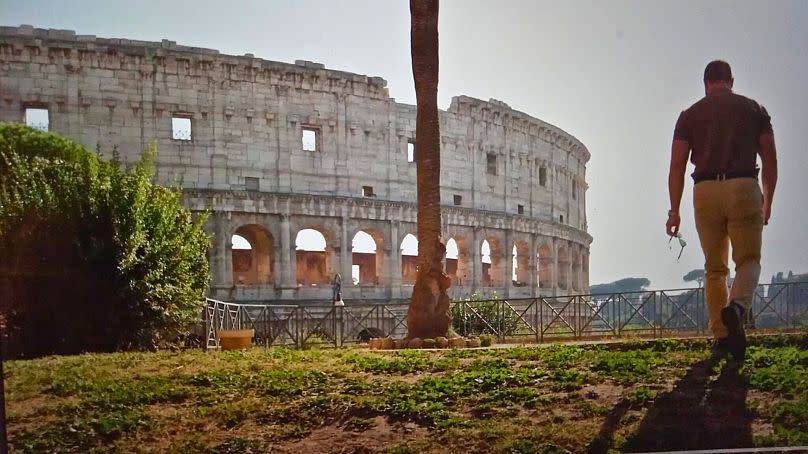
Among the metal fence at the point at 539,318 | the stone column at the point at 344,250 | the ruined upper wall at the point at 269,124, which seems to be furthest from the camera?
the stone column at the point at 344,250

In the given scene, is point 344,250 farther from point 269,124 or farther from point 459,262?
point 269,124

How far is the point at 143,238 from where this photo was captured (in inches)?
425

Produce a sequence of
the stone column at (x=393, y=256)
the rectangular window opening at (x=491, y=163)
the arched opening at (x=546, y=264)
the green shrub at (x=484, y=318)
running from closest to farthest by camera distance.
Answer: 1. the green shrub at (x=484, y=318)
2. the stone column at (x=393, y=256)
3. the rectangular window opening at (x=491, y=163)
4. the arched opening at (x=546, y=264)

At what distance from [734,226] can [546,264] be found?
78.5 ft

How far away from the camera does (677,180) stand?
5613 millimetres

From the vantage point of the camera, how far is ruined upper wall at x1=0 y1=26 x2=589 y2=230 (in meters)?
13.2

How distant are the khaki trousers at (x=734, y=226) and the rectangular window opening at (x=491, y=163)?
20.1 meters

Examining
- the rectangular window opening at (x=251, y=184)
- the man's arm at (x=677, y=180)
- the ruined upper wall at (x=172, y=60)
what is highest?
the ruined upper wall at (x=172, y=60)

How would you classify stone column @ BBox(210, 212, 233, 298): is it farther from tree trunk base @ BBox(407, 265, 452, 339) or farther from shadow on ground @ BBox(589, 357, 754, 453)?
shadow on ground @ BBox(589, 357, 754, 453)

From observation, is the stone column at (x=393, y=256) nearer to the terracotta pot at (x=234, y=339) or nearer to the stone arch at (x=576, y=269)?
the stone arch at (x=576, y=269)

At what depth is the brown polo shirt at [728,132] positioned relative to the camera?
5.46 metres

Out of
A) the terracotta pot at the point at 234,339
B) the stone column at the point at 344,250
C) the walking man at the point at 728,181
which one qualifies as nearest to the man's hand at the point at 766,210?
the walking man at the point at 728,181

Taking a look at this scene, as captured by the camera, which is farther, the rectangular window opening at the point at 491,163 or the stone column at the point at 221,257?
the rectangular window opening at the point at 491,163

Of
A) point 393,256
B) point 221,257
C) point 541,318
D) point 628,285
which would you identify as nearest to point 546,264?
point 393,256
